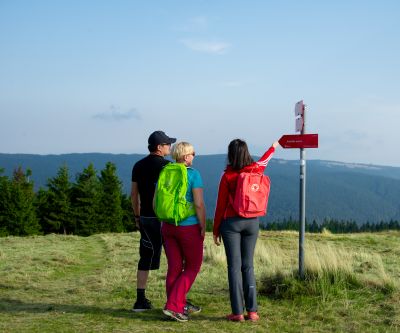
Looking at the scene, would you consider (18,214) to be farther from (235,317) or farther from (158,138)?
(235,317)

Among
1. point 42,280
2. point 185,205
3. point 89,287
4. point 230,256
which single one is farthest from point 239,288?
point 42,280

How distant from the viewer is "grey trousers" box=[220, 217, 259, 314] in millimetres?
6191

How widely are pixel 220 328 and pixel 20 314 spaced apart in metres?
2.87

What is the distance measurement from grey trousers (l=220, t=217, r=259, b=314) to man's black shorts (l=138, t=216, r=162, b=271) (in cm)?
103

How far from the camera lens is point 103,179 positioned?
53.6m

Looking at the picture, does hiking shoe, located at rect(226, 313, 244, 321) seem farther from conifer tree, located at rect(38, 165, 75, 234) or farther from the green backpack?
conifer tree, located at rect(38, 165, 75, 234)

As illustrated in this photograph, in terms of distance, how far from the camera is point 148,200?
6801 mm

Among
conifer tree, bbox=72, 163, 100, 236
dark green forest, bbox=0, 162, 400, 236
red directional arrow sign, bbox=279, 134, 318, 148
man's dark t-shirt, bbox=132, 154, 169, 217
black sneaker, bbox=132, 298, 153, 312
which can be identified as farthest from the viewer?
conifer tree, bbox=72, 163, 100, 236

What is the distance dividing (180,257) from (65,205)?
4557cm

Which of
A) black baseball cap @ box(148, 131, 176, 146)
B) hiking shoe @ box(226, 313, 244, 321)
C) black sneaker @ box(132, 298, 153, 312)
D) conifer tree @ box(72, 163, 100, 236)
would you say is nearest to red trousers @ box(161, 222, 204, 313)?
hiking shoe @ box(226, 313, 244, 321)

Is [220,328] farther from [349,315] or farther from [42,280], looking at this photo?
[42,280]

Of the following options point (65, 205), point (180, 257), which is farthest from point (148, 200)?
point (65, 205)

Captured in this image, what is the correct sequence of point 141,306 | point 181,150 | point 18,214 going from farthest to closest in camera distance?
1. point 18,214
2. point 141,306
3. point 181,150

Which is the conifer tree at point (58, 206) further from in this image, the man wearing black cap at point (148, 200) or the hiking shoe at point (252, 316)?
the hiking shoe at point (252, 316)
